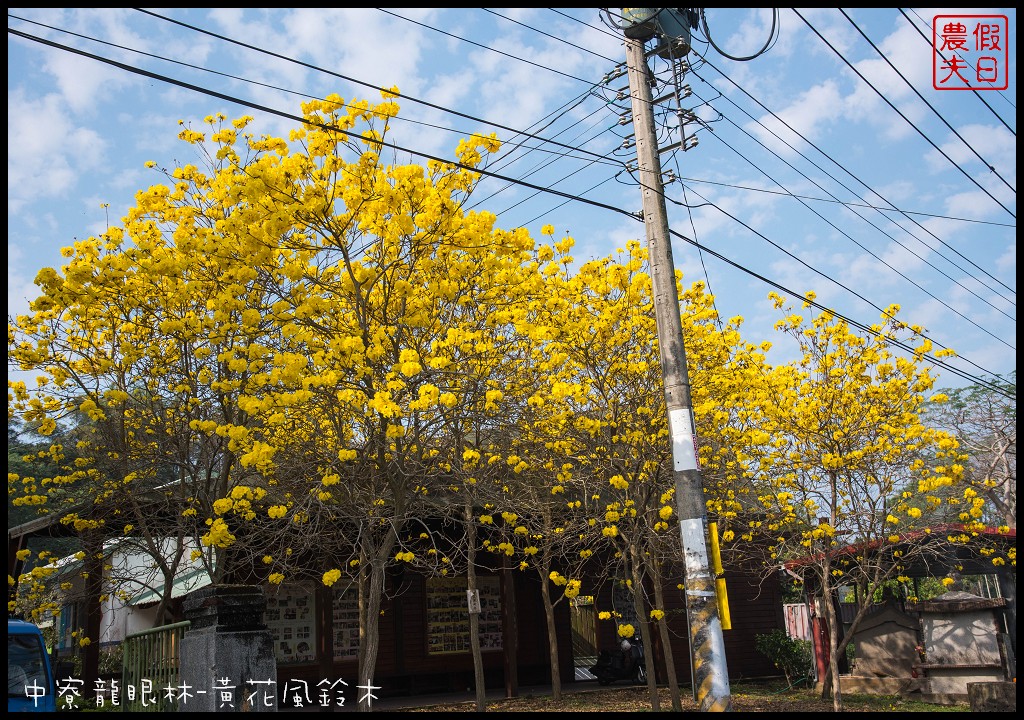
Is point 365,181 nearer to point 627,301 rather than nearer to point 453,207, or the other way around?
point 453,207

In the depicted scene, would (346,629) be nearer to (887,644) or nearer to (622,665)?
(622,665)

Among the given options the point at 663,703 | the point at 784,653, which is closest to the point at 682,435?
the point at 663,703

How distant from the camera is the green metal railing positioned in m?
7.87

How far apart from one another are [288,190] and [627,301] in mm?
6257

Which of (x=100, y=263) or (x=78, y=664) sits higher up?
(x=100, y=263)

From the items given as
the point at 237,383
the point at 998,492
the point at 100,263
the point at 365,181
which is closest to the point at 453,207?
the point at 365,181

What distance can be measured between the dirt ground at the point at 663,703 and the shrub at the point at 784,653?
2.66m

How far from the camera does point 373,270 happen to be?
32.5ft

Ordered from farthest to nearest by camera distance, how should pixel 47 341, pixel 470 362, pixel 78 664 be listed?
pixel 78 664
pixel 47 341
pixel 470 362

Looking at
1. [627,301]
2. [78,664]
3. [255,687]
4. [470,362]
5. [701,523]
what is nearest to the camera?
[255,687]

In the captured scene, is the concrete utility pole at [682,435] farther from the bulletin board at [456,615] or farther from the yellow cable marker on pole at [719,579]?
the bulletin board at [456,615]

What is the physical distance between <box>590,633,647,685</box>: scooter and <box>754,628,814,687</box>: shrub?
3.70 m

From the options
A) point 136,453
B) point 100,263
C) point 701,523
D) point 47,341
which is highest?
point 100,263

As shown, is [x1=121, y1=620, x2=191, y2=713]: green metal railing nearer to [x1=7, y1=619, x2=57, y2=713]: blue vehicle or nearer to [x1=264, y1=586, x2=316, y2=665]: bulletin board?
[x1=7, y1=619, x2=57, y2=713]: blue vehicle
